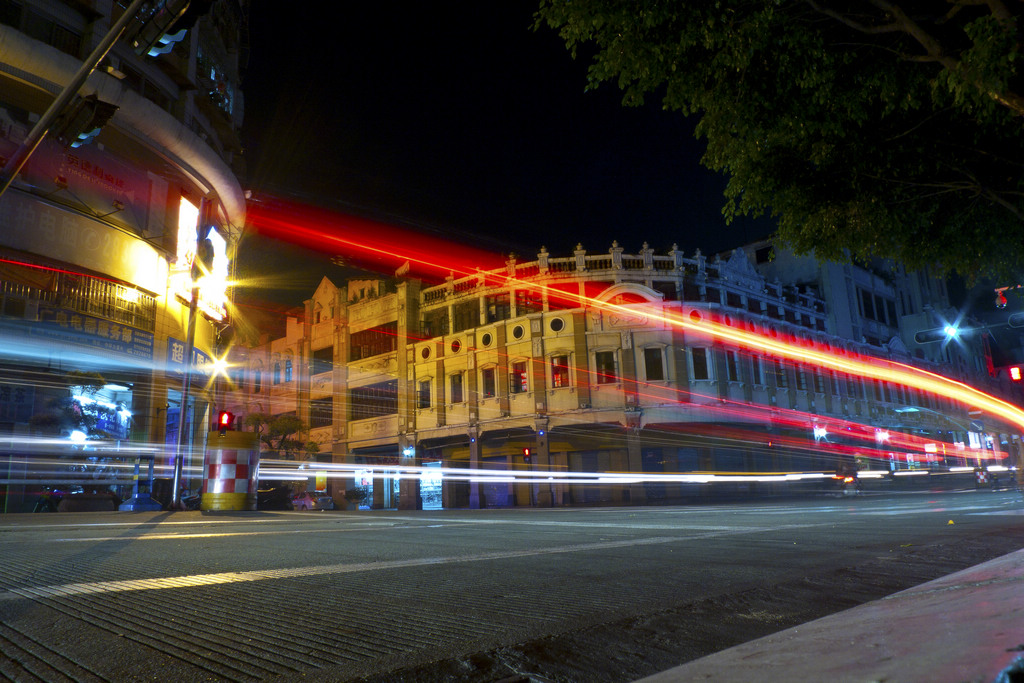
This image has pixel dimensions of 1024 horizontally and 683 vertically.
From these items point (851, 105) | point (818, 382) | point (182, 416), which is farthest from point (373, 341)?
point (851, 105)

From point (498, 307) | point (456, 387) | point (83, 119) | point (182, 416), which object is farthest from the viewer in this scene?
point (456, 387)

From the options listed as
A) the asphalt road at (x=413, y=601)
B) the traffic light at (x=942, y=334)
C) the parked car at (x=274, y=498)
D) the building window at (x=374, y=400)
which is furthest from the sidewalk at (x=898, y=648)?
the building window at (x=374, y=400)

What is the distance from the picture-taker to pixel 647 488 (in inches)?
1288

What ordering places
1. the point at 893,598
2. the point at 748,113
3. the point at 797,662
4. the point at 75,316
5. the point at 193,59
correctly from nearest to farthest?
the point at 797,662, the point at 893,598, the point at 748,113, the point at 75,316, the point at 193,59

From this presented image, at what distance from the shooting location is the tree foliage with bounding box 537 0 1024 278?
23.4 feet

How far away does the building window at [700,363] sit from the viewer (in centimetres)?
3381

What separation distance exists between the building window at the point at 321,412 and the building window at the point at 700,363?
79.6 feet

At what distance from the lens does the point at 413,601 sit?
2756 millimetres

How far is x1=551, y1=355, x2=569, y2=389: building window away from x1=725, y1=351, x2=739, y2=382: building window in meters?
8.50

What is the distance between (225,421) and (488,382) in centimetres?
2346

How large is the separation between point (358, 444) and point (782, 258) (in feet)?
102

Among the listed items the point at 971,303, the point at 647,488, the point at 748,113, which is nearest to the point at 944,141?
the point at 748,113

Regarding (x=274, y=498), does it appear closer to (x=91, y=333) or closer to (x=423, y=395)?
(x=91, y=333)

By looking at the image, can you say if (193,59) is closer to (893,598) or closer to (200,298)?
(200,298)
